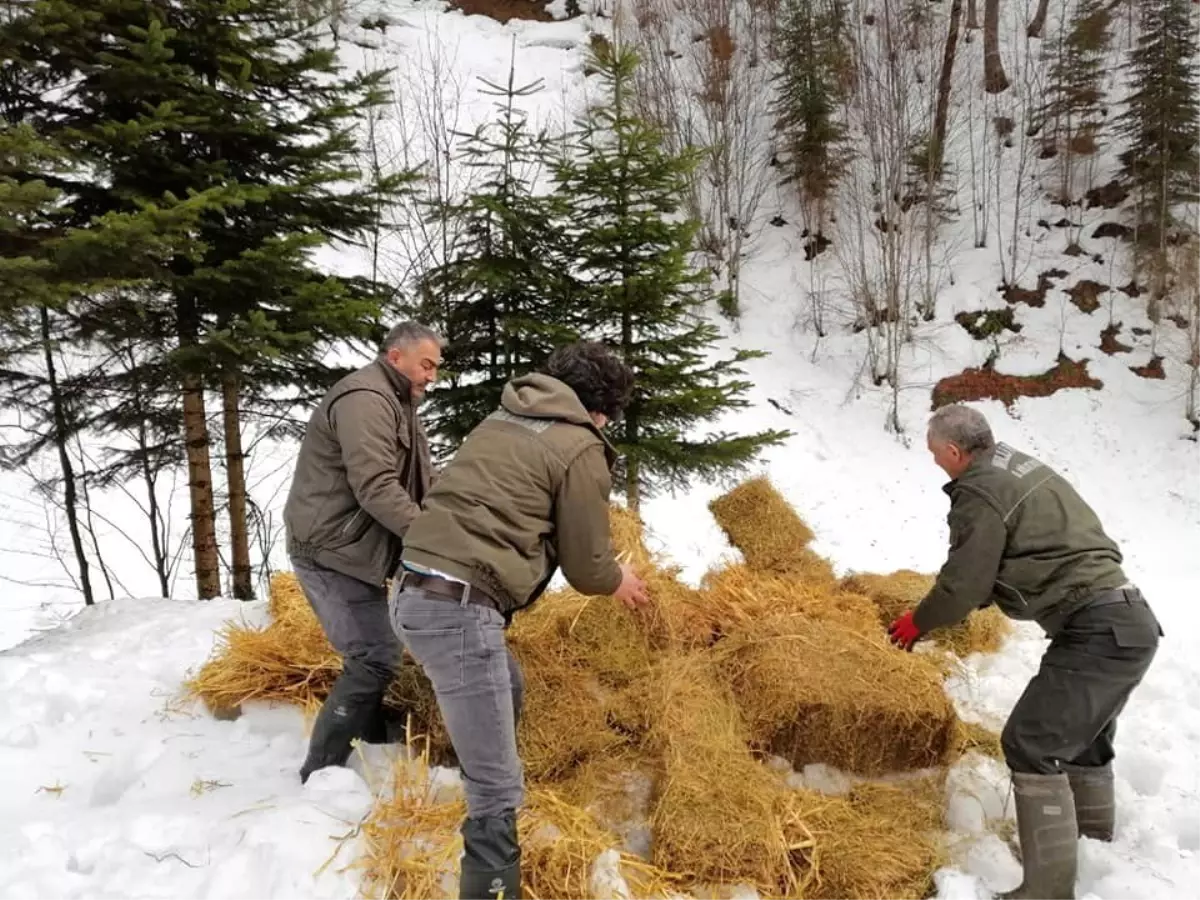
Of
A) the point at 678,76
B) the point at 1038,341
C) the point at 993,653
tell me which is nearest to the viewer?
the point at 993,653

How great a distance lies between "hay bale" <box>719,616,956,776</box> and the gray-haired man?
1.71m

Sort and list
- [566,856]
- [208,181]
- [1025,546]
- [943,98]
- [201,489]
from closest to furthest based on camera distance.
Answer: [566,856]
[1025,546]
[208,181]
[201,489]
[943,98]

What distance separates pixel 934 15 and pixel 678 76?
9526 millimetres

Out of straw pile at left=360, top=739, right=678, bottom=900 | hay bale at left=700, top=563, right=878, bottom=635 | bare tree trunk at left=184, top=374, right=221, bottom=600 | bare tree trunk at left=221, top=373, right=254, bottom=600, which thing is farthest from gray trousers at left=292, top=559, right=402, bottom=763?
bare tree trunk at left=184, top=374, right=221, bottom=600

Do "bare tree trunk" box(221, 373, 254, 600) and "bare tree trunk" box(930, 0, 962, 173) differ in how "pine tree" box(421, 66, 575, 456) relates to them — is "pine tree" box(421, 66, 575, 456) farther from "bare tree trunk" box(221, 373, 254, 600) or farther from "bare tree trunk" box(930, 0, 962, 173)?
"bare tree trunk" box(930, 0, 962, 173)

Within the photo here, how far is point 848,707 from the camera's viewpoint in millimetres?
3121

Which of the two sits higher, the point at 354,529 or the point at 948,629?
the point at 354,529

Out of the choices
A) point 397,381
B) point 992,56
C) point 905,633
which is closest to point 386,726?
point 397,381

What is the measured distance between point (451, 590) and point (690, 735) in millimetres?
1343

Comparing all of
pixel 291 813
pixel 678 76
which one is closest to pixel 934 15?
pixel 678 76

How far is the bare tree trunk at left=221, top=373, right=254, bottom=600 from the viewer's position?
19.8 feet

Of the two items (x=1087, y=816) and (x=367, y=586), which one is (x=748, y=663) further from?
(x=367, y=586)

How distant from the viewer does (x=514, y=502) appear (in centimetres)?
232

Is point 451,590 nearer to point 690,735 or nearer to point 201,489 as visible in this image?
point 690,735
